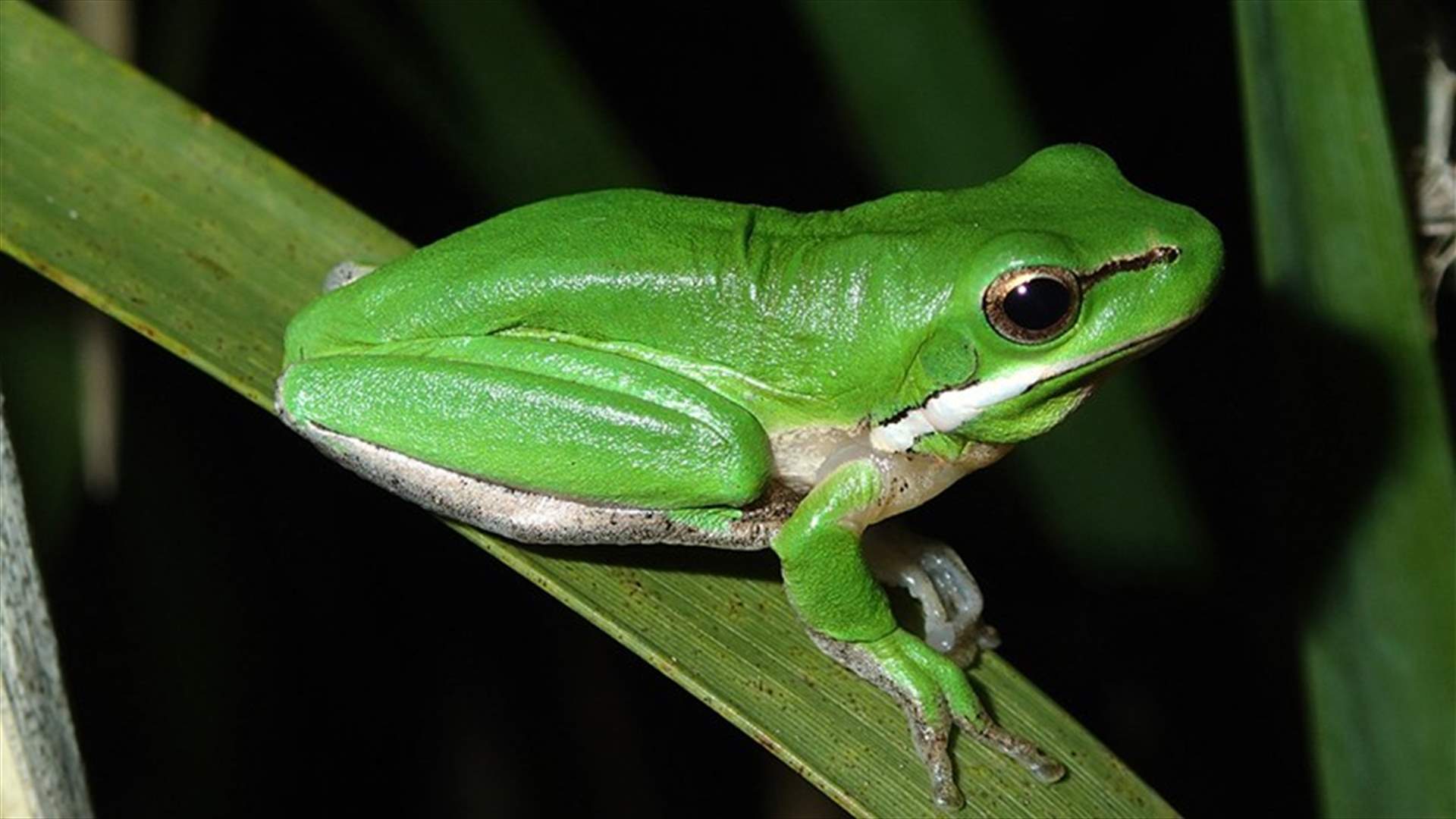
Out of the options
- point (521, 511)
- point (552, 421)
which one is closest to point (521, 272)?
point (552, 421)

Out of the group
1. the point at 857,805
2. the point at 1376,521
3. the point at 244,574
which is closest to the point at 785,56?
the point at 244,574

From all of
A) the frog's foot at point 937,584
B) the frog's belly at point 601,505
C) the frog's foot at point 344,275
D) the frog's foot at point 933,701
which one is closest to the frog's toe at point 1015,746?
the frog's foot at point 933,701

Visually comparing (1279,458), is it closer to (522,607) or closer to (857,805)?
(857,805)

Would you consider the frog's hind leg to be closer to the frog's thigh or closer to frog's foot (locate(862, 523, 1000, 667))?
the frog's thigh

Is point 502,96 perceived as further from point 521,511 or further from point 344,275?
point 521,511

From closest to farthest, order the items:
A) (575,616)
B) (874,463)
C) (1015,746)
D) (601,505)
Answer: (1015,746)
(601,505)
(874,463)
(575,616)

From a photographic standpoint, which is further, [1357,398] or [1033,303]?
[1357,398]
